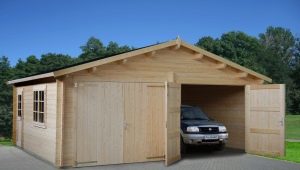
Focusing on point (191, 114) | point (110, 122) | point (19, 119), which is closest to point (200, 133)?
point (191, 114)

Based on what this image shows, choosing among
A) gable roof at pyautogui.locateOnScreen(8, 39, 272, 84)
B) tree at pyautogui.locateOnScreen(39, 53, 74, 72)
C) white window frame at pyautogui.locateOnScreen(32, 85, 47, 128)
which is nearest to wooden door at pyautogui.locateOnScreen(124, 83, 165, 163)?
gable roof at pyautogui.locateOnScreen(8, 39, 272, 84)

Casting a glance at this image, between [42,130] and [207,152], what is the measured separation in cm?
658

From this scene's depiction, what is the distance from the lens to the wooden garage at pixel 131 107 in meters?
13.7

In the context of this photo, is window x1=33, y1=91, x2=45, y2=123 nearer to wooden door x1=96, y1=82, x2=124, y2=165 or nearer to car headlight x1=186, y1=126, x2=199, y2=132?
wooden door x1=96, y1=82, x2=124, y2=165

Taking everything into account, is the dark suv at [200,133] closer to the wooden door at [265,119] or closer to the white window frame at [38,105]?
the wooden door at [265,119]

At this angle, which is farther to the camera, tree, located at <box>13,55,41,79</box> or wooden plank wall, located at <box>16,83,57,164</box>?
tree, located at <box>13,55,41,79</box>

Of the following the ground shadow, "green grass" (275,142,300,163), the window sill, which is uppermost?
the window sill

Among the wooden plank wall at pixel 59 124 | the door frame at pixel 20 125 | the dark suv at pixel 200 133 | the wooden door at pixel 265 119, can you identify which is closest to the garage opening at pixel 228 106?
the wooden door at pixel 265 119

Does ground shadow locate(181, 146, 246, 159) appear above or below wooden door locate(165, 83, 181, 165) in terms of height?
below

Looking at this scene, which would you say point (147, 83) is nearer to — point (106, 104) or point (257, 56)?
point (106, 104)

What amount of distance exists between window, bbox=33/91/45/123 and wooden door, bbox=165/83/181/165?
439 centimetres

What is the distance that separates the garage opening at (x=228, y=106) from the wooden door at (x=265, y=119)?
103 cm

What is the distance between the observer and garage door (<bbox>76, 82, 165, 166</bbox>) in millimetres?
13859

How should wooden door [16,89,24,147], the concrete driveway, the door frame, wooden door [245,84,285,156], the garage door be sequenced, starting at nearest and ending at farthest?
1. the concrete driveway
2. the garage door
3. wooden door [245,84,285,156]
4. the door frame
5. wooden door [16,89,24,147]
